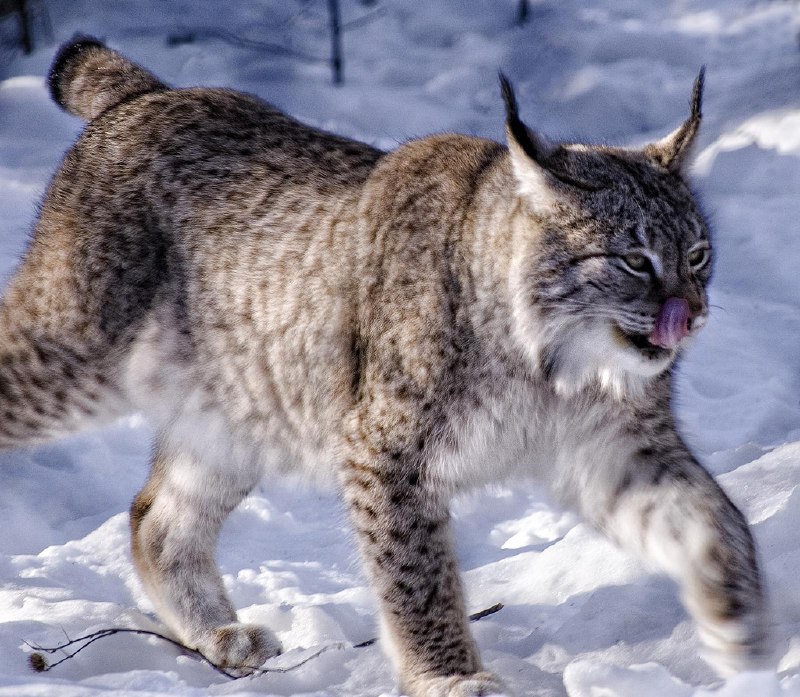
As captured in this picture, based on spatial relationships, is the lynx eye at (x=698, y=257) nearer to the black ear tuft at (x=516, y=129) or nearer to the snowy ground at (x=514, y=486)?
the black ear tuft at (x=516, y=129)

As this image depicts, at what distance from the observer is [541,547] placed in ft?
13.5

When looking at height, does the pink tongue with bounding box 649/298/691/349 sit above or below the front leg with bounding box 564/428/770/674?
above

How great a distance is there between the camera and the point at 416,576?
3.01 meters

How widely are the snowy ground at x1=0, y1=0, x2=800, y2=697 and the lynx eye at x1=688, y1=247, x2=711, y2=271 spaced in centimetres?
65

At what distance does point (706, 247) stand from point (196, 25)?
20.1 ft

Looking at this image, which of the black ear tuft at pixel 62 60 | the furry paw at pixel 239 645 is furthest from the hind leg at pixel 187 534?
the black ear tuft at pixel 62 60

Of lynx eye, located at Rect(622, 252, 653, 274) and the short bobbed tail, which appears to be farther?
the short bobbed tail

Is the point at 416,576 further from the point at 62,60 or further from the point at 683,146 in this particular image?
the point at 62,60

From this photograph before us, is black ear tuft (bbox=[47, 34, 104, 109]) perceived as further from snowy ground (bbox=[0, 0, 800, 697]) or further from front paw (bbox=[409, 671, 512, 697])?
front paw (bbox=[409, 671, 512, 697])

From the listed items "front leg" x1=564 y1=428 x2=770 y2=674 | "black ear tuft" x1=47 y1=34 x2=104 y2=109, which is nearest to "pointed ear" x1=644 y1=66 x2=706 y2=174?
"front leg" x1=564 y1=428 x2=770 y2=674

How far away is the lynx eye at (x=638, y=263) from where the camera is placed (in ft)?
9.13

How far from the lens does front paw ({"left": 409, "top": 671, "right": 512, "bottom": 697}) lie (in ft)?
9.54

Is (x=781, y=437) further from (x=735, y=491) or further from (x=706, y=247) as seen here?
(x=706, y=247)

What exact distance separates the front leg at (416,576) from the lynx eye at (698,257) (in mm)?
751
